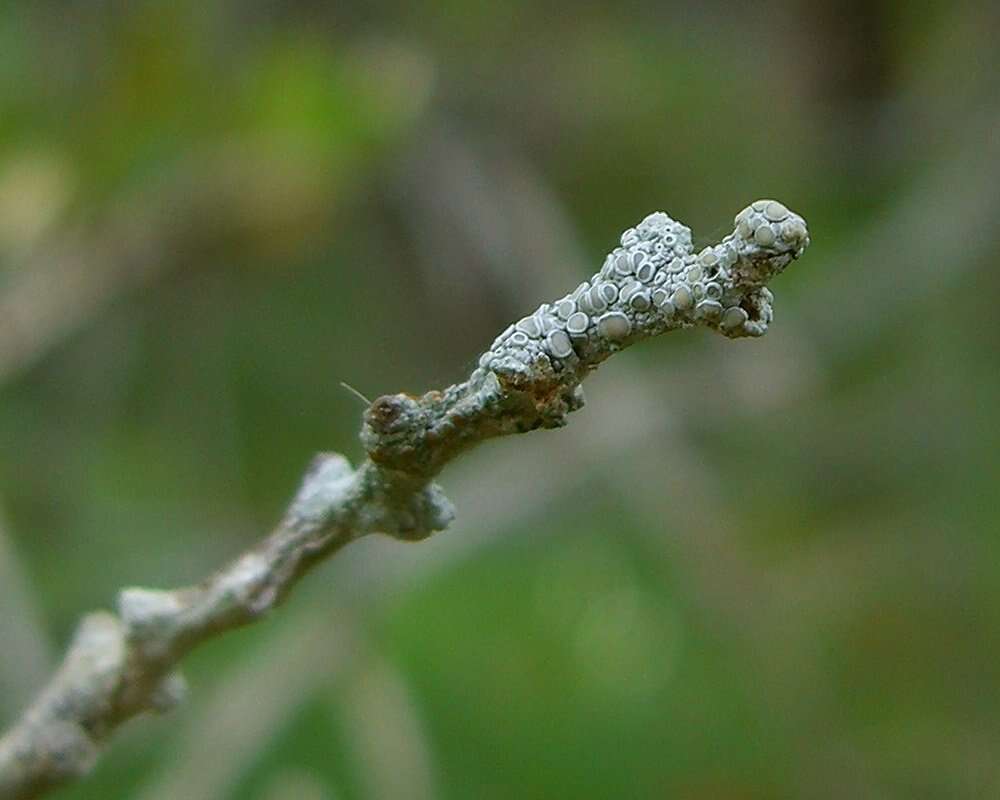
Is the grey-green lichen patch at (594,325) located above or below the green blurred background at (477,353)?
below

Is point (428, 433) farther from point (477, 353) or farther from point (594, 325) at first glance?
point (477, 353)

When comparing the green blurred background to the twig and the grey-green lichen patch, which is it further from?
the grey-green lichen patch

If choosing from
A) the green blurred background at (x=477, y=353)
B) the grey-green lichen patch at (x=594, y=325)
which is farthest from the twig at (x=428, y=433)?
the green blurred background at (x=477, y=353)

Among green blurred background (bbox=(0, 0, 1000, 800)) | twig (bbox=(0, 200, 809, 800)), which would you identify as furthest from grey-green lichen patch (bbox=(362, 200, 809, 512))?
green blurred background (bbox=(0, 0, 1000, 800))


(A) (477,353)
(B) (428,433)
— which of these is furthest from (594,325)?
(A) (477,353)

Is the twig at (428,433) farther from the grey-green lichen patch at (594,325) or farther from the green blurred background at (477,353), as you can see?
the green blurred background at (477,353)

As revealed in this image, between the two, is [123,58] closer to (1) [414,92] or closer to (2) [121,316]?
(1) [414,92]

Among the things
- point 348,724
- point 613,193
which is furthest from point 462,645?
point 613,193
